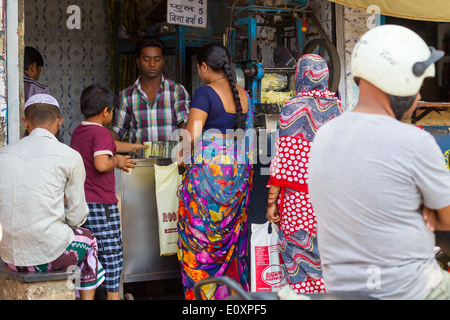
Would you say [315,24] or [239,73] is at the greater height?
[315,24]

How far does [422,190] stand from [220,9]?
18.0 ft

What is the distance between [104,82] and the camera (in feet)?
26.9

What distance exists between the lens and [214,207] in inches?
180

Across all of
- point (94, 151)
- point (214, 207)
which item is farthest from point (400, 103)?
point (94, 151)

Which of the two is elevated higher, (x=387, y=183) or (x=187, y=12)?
(x=187, y=12)

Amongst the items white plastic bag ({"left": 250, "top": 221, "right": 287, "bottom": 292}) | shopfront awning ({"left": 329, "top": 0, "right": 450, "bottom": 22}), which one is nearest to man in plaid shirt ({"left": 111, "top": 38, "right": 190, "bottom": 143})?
white plastic bag ({"left": 250, "top": 221, "right": 287, "bottom": 292})

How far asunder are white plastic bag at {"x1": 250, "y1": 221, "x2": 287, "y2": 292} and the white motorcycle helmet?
2.61m

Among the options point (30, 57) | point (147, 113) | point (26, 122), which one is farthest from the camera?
point (30, 57)

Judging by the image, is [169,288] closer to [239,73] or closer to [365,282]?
[239,73]

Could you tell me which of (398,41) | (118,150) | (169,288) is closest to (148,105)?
(118,150)

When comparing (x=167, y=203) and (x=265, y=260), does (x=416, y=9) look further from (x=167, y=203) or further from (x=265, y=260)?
(x=167, y=203)

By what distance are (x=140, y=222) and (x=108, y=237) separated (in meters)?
0.59

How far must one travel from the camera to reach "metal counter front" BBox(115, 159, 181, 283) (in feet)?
16.8

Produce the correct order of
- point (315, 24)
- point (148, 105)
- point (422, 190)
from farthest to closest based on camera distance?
point (315, 24), point (148, 105), point (422, 190)
